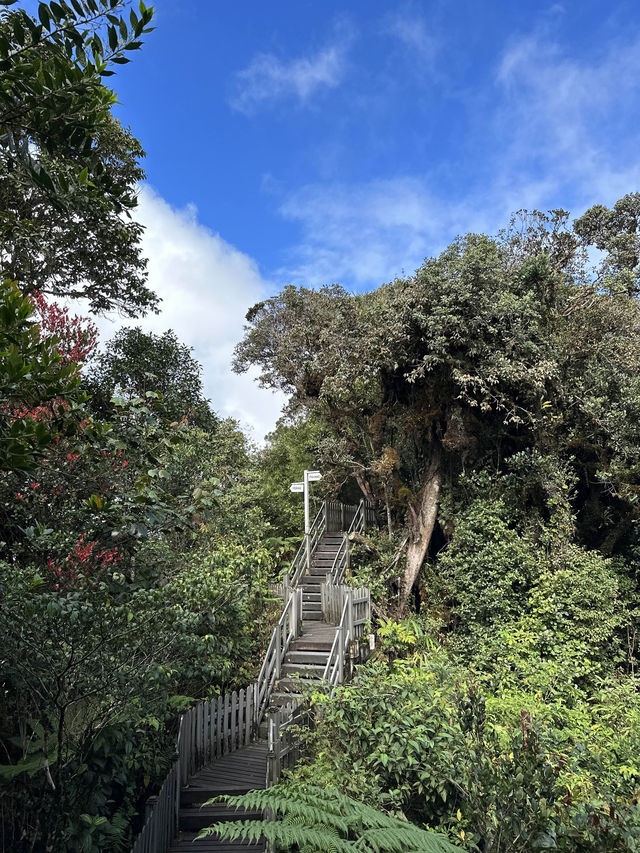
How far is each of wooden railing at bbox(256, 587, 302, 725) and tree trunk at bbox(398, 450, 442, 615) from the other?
10.1ft

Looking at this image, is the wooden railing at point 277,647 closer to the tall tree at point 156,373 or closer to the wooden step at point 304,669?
the wooden step at point 304,669

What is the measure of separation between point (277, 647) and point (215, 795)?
9.96 feet

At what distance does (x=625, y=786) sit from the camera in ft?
12.8

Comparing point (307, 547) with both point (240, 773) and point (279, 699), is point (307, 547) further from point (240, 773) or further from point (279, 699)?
point (240, 773)

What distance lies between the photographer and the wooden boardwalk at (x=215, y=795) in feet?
19.5

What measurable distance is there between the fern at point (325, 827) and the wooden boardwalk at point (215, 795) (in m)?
2.95

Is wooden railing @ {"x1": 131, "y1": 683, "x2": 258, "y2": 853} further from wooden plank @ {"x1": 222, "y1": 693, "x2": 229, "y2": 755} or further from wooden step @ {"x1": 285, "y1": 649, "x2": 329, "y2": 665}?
wooden step @ {"x1": 285, "y1": 649, "x2": 329, "y2": 665}

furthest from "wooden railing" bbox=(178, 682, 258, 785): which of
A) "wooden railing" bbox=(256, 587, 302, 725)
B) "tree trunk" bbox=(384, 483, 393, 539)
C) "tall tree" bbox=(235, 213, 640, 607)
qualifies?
"tree trunk" bbox=(384, 483, 393, 539)

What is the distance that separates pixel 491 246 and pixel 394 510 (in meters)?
7.12

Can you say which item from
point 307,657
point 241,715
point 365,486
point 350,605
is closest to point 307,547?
point 365,486

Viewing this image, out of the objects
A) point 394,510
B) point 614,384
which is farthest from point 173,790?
point 614,384

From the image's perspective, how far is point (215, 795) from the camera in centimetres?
661

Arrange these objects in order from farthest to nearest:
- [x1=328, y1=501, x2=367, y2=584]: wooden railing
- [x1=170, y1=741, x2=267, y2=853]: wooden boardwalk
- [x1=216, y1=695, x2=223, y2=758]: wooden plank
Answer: [x1=328, y1=501, x2=367, y2=584]: wooden railing
[x1=216, y1=695, x2=223, y2=758]: wooden plank
[x1=170, y1=741, x2=267, y2=853]: wooden boardwalk

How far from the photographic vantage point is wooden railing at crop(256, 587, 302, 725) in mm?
8789
